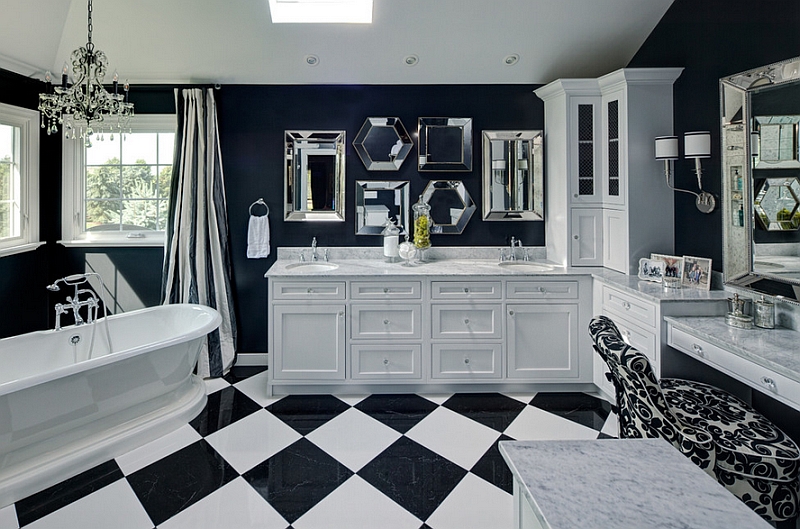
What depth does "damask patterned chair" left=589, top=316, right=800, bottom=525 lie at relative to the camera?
66.2 inches

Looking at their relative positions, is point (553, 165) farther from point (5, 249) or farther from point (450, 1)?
point (5, 249)

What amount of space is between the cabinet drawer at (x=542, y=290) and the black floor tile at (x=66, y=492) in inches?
101

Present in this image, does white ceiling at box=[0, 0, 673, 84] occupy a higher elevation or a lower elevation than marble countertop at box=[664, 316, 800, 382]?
higher

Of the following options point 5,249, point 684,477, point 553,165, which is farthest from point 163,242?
point 684,477

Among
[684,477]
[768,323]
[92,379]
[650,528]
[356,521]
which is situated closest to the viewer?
[650,528]

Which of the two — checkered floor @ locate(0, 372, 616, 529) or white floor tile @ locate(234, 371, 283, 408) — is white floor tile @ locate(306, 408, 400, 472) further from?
white floor tile @ locate(234, 371, 283, 408)

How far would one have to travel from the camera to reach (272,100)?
386cm

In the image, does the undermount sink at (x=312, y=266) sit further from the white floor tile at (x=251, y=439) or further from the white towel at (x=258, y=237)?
the white floor tile at (x=251, y=439)

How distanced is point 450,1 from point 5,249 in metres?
3.53

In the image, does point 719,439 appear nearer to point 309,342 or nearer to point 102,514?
point 309,342

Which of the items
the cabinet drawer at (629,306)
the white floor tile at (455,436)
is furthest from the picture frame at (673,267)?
the white floor tile at (455,436)

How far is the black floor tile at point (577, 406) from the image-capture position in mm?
2998

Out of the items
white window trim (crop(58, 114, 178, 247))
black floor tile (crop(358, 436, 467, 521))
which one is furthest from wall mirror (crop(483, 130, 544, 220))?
white window trim (crop(58, 114, 178, 247))

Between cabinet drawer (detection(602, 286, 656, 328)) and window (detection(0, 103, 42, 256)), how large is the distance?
13.6 feet
